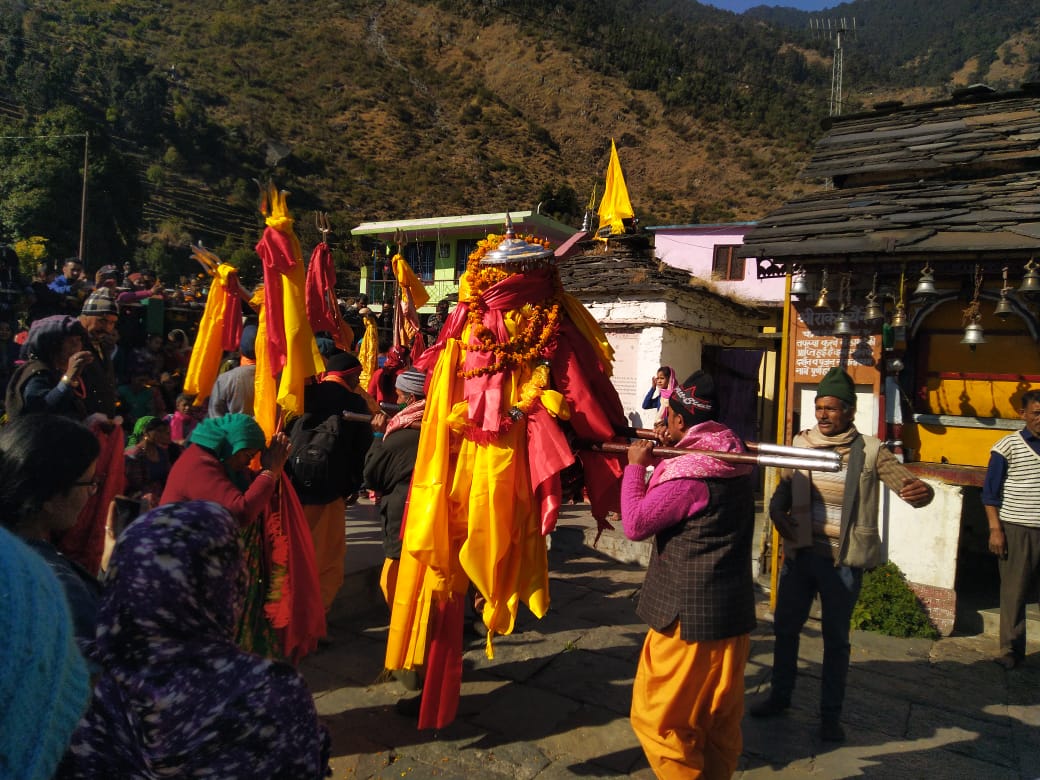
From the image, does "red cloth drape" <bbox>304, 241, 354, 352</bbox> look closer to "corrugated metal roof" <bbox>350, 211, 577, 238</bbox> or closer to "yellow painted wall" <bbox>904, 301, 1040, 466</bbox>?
"yellow painted wall" <bbox>904, 301, 1040, 466</bbox>

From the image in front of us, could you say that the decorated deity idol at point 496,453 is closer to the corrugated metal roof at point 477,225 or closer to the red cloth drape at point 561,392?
the red cloth drape at point 561,392

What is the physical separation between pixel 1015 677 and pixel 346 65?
7276cm

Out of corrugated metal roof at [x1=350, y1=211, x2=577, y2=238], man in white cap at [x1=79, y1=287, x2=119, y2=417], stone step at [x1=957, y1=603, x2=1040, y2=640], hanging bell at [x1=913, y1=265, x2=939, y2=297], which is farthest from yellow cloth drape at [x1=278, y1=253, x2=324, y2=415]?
corrugated metal roof at [x1=350, y1=211, x2=577, y2=238]

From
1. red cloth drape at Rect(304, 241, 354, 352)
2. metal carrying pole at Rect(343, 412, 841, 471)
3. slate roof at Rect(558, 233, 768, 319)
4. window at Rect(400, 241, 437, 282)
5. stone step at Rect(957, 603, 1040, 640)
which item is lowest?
stone step at Rect(957, 603, 1040, 640)

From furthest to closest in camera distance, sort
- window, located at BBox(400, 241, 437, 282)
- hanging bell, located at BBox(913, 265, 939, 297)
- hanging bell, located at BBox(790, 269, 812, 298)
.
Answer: window, located at BBox(400, 241, 437, 282) → hanging bell, located at BBox(790, 269, 812, 298) → hanging bell, located at BBox(913, 265, 939, 297)

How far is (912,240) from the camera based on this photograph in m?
5.34

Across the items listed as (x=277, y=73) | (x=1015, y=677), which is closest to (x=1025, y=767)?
(x=1015, y=677)

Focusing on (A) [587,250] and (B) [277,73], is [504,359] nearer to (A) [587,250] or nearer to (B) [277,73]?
(A) [587,250]

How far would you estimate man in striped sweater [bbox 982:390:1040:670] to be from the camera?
495cm

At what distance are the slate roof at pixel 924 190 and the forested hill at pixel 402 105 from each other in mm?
18118

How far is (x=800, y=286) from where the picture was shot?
6039mm

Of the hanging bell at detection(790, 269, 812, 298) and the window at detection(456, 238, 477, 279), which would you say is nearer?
the hanging bell at detection(790, 269, 812, 298)

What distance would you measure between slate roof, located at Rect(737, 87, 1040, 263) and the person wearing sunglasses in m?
5.16

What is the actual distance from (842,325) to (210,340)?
17.5 feet
